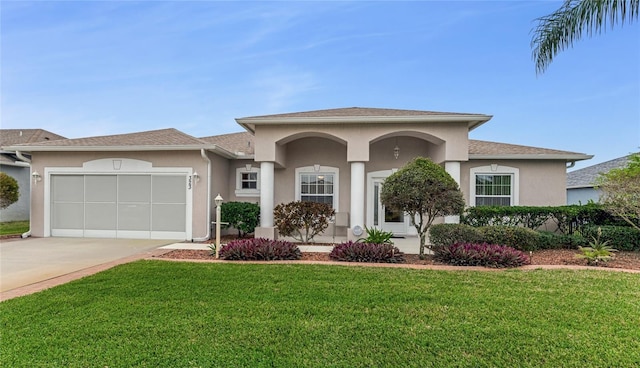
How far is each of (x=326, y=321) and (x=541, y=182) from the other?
37.7 feet

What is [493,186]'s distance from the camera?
11.7 meters

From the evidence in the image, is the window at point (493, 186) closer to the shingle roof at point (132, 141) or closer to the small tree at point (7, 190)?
the shingle roof at point (132, 141)

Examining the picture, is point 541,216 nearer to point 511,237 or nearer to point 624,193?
point 624,193

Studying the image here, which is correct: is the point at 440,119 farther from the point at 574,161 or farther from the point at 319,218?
the point at 574,161

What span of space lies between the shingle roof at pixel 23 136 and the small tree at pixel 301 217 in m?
17.3

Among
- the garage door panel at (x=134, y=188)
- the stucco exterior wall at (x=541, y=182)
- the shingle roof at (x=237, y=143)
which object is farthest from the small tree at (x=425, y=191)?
the garage door panel at (x=134, y=188)

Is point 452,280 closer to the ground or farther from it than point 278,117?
closer to the ground

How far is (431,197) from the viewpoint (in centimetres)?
738

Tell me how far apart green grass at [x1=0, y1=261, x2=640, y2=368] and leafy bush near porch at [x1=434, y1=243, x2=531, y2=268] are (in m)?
0.95

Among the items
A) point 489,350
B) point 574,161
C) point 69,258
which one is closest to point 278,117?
point 69,258

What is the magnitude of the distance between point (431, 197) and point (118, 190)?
36.6 feet

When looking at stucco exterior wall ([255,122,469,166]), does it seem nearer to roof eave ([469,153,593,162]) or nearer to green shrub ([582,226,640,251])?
roof eave ([469,153,593,162])

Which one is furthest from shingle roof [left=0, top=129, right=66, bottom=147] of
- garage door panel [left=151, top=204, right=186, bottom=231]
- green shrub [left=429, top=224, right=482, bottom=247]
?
green shrub [left=429, top=224, right=482, bottom=247]

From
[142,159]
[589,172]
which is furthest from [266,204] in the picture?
[589,172]
